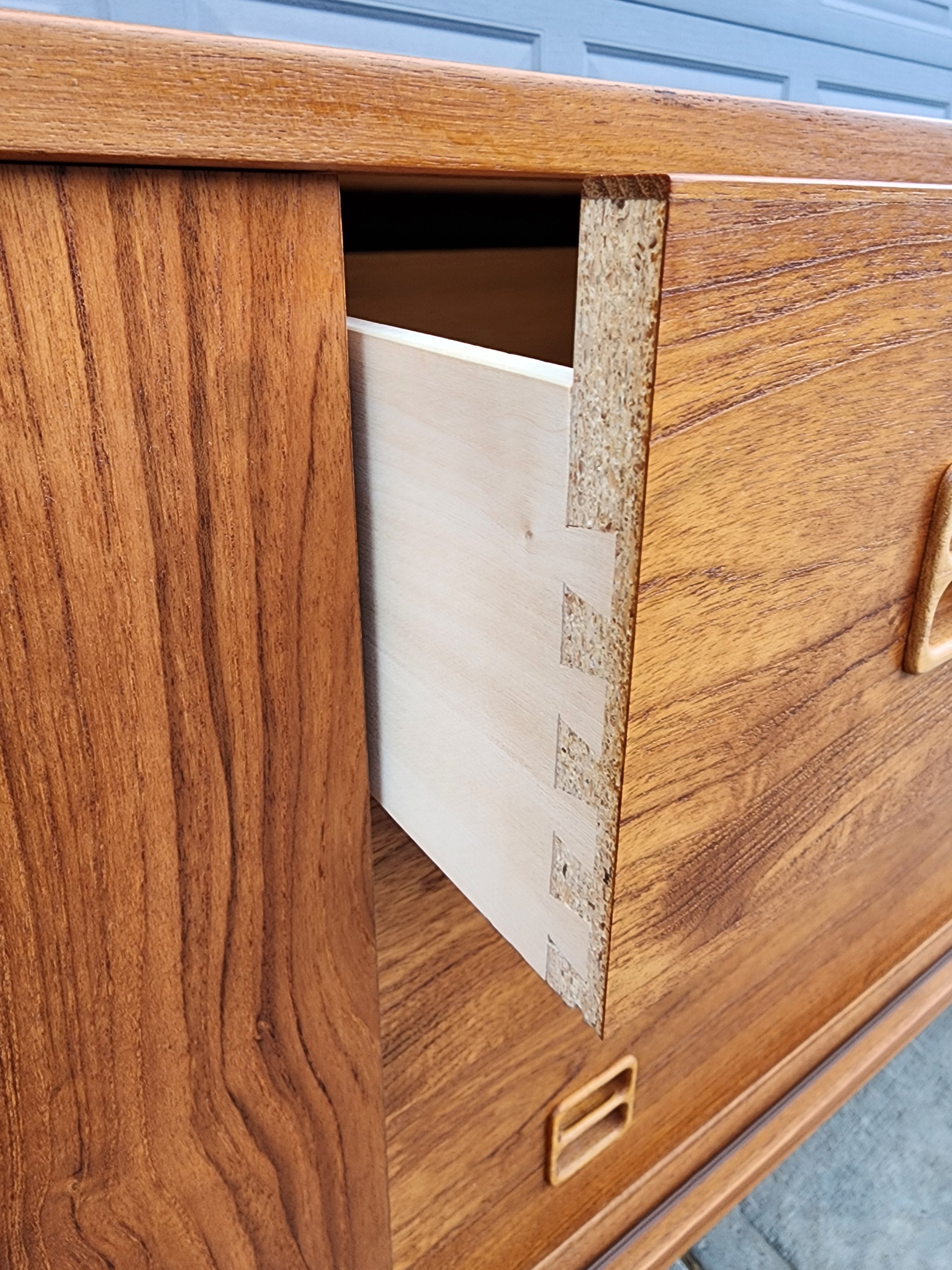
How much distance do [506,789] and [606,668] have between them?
0.08m

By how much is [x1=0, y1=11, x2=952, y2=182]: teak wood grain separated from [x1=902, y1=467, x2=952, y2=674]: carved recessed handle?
148 millimetres

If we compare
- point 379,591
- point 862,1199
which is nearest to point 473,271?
point 379,591

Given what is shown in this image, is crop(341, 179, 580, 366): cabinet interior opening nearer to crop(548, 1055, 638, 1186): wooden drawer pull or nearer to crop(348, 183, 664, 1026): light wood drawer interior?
crop(348, 183, 664, 1026): light wood drawer interior

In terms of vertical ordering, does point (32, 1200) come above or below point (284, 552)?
below

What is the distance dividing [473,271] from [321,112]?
36 centimetres

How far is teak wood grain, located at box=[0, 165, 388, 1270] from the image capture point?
0.23 metres

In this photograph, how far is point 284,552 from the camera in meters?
0.28

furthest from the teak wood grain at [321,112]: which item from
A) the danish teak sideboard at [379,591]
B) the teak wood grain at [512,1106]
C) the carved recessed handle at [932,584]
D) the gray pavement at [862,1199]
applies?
the gray pavement at [862,1199]

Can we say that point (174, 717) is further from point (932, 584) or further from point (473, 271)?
point (473, 271)

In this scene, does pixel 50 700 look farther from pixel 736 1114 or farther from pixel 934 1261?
pixel 934 1261

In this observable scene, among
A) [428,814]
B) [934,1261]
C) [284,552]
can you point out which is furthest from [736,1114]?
[284,552]

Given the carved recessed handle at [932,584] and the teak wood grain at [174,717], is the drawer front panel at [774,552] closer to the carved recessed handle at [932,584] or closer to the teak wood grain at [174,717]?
the carved recessed handle at [932,584]

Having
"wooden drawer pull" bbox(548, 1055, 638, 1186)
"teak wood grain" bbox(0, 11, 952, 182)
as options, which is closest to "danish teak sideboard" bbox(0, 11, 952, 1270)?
"teak wood grain" bbox(0, 11, 952, 182)

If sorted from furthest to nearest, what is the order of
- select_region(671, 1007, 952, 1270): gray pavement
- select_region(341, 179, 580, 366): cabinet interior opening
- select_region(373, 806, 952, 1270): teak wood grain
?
select_region(671, 1007, 952, 1270): gray pavement
select_region(341, 179, 580, 366): cabinet interior opening
select_region(373, 806, 952, 1270): teak wood grain
